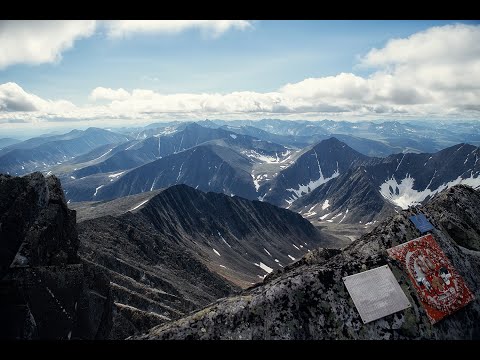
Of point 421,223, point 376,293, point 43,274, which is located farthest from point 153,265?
point 376,293

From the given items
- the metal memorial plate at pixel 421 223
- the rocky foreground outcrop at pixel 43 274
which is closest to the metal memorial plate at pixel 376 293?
the metal memorial plate at pixel 421 223

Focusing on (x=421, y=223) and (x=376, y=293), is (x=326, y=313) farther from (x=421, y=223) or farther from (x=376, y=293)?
(x=421, y=223)

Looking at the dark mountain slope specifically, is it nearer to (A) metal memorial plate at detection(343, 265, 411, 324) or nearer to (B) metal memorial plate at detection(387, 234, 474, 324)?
(A) metal memorial plate at detection(343, 265, 411, 324)

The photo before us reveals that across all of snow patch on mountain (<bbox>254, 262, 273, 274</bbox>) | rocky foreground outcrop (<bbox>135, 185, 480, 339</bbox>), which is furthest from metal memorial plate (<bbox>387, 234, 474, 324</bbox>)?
snow patch on mountain (<bbox>254, 262, 273, 274</bbox>)

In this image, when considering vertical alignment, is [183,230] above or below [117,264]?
below
